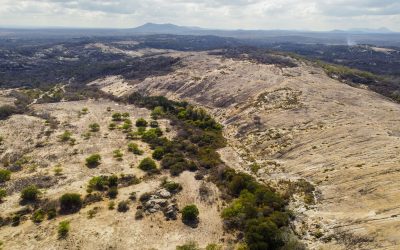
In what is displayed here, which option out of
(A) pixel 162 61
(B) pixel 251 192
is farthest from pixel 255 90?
(A) pixel 162 61

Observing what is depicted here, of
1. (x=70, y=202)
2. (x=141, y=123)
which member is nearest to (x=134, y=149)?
(x=141, y=123)

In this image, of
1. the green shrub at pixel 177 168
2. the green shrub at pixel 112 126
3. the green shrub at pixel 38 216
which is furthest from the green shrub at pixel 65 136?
the green shrub at pixel 38 216

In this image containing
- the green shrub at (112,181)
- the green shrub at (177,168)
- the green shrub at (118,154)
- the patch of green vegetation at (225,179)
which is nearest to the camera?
the patch of green vegetation at (225,179)

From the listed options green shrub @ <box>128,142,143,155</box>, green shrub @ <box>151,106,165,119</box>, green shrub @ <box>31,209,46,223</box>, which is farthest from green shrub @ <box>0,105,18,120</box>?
green shrub @ <box>31,209,46,223</box>

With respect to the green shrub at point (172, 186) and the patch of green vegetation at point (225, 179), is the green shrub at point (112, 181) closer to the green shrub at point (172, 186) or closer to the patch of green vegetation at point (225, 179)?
the patch of green vegetation at point (225, 179)

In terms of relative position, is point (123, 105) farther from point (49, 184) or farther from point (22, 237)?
point (22, 237)

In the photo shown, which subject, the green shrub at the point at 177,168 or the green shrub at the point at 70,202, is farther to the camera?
the green shrub at the point at 177,168

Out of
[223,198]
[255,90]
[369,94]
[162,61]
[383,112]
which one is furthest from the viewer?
[162,61]

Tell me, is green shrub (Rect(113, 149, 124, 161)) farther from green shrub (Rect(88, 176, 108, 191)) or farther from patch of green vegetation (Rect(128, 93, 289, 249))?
green shrub (Rect(88, 176, 108, 191))
